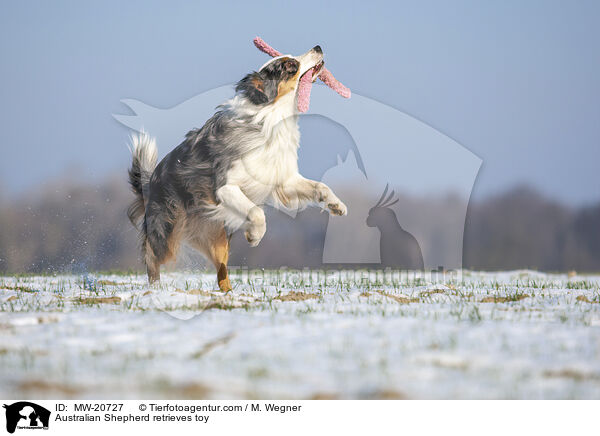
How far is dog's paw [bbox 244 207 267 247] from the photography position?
Answer: 14.9ft

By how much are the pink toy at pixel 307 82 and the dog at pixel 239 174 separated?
0.16 feet

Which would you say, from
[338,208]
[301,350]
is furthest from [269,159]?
[301,350]

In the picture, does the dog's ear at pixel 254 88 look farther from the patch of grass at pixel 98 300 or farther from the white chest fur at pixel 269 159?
the patch of grass at pixel 98 300

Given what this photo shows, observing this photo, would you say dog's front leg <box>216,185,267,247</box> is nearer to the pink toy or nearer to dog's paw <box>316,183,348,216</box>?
dog's paw <box>316,183,348,216</box>

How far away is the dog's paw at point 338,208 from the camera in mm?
4844

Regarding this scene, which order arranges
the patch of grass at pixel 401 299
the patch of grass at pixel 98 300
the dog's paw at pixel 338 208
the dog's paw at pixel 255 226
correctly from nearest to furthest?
the patch of grass at pixel 401 299 → the patch of grass at pixel 98 300 → the dog's paw at pixel 255 226 → the dog's paw at pixel 338 208

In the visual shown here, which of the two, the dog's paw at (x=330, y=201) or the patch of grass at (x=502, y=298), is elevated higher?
the dog's paw at (x=330, y=201)

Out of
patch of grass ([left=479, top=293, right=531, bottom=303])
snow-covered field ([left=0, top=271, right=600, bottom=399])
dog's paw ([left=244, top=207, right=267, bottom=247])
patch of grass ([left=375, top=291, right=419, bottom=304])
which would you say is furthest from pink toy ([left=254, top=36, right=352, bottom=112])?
patch of grass ([left=479, top=293, right=531, bottom=303])

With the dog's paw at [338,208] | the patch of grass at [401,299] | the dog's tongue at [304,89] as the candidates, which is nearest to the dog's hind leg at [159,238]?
the dog's paw at [338,208]
